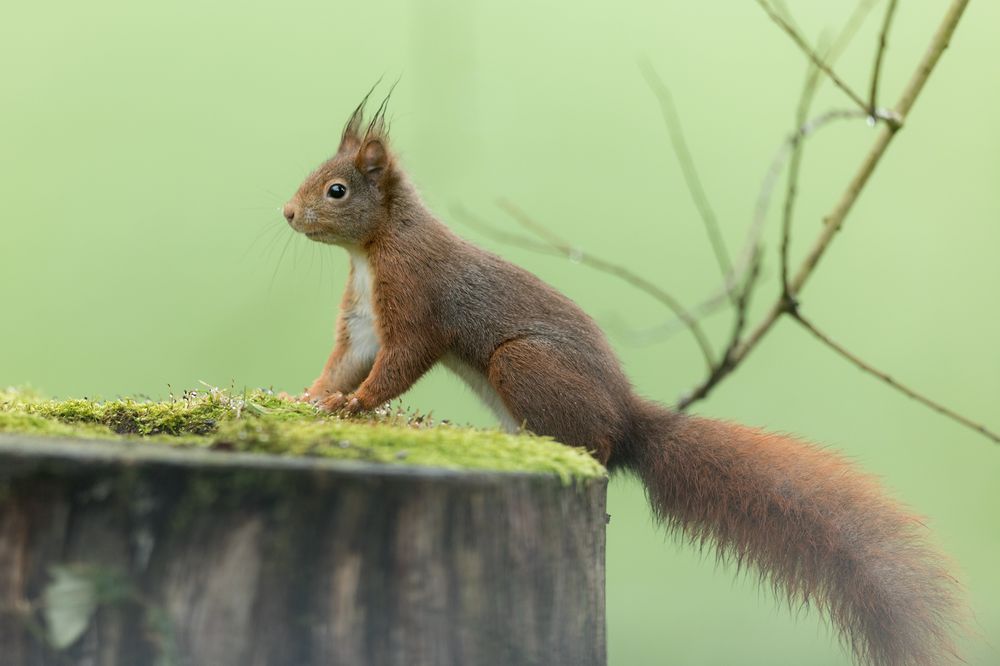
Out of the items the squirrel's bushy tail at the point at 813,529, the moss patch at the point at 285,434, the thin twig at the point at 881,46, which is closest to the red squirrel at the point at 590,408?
the squirrel's bushy tail at the point at 813,529

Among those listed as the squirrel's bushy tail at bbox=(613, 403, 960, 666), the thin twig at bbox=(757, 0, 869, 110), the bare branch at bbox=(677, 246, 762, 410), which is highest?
the thin twig at bbox=(757, 0, 869, 110)

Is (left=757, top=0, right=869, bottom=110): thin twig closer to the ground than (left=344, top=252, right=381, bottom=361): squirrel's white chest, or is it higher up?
higher up

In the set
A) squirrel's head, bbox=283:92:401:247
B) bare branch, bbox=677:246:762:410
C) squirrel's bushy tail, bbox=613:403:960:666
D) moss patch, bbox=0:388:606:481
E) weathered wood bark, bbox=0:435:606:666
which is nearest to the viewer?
weathered wood bark, bbox=0:435:606:666

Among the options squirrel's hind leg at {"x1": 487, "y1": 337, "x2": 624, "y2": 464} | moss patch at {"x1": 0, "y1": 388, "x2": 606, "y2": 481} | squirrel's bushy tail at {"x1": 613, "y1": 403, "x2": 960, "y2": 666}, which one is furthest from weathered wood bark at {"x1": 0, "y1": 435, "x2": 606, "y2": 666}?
squirrel's hind leg at {"x1": 487, "y1": 337, "x2": 624, "y2": 464}

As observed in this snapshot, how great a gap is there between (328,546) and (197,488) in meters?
0.18

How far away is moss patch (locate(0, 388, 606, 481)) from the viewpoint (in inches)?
54.7

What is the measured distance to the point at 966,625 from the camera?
189 cm

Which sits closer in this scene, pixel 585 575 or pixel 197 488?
pixel 197 488

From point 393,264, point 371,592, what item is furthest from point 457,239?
point 371,592

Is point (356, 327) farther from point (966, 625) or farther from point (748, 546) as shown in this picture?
point (966, 625)

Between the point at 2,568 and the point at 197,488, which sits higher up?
the point at 197,488

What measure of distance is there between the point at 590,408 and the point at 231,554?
4.57 ft

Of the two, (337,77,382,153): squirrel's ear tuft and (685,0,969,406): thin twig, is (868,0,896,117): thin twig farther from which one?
(337,77,382,153): squirrel's ear tuft

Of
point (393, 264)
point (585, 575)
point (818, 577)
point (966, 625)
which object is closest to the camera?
point (585, 575)
